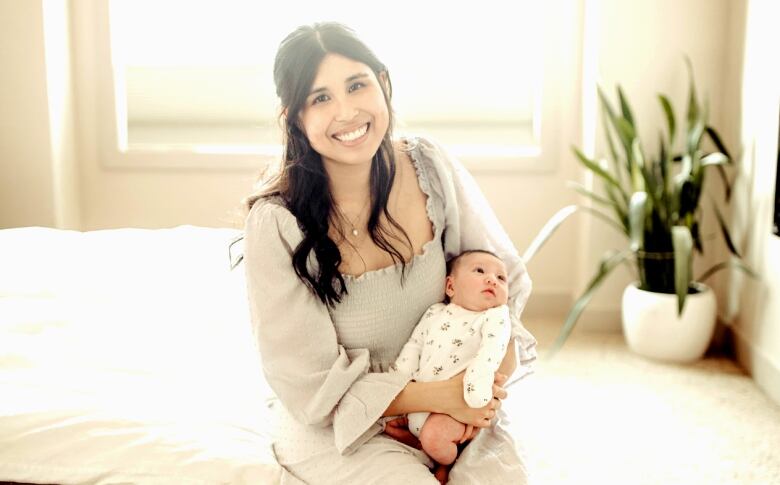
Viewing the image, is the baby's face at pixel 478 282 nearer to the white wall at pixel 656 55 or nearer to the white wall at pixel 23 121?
the white wall at pixel 656 55

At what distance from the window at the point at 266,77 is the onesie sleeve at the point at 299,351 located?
6.52 feet

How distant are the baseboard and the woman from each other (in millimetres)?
1209

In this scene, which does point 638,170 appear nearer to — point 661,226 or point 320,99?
point 661,226


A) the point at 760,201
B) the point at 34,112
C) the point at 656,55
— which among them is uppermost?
the point at 656,55

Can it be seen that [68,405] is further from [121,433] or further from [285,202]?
[285,202]

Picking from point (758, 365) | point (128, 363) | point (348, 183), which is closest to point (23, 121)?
point (128, 363)

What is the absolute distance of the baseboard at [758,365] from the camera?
253 cm

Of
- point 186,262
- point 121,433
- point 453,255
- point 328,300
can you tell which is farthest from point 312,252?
point 186,262

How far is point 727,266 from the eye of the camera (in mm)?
2904

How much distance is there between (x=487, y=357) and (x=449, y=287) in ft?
0.76

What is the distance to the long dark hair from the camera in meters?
1.56

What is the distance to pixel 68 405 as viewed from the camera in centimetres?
149

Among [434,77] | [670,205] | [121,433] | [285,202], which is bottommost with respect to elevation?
[121,433]

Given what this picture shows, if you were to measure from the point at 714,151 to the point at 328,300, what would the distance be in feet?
6.52
